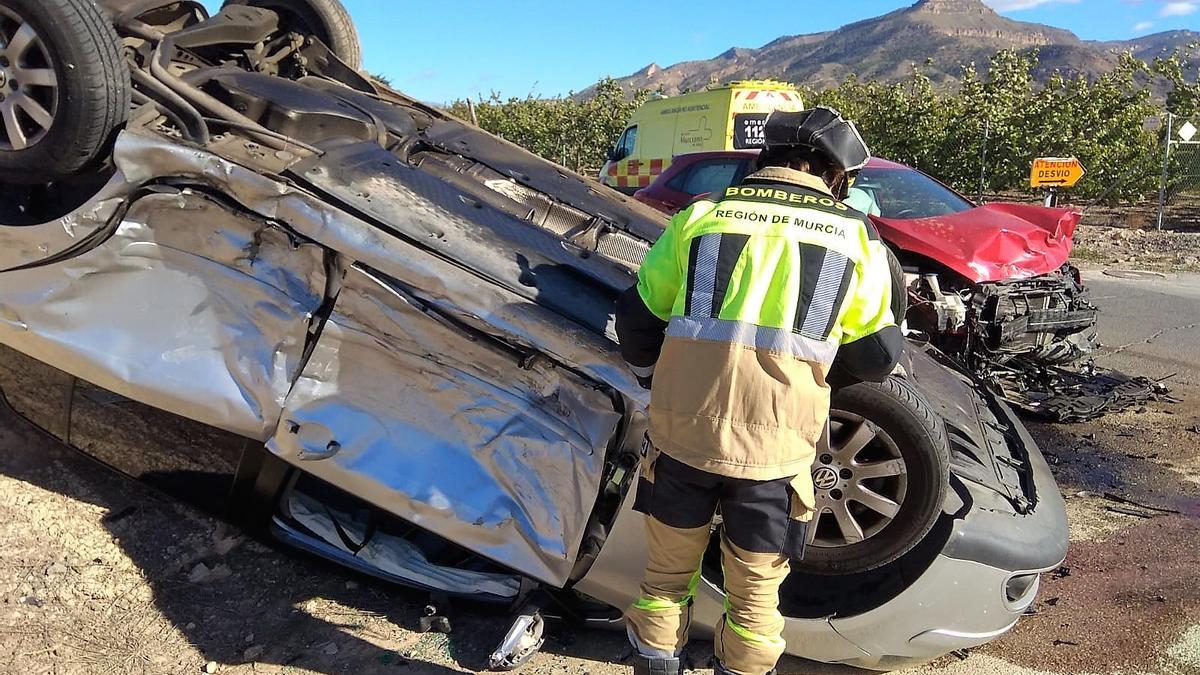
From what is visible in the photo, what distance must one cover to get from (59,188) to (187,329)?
2.83 ft

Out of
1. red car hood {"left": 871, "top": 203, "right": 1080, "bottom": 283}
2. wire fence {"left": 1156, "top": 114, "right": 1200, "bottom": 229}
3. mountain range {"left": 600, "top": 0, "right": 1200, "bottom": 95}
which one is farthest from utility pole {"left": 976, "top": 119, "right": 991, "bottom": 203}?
mountain range {"left": 600, "top": 0, "right": 1200, "bottom": 95}

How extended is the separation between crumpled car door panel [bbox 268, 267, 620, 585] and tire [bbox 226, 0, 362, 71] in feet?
7.91

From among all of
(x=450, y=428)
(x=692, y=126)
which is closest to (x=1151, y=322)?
(x=450, y=428)

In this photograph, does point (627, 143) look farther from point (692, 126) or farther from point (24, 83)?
point (24, 83)

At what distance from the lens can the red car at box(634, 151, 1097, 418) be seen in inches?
203

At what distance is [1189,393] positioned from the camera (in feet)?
17.5

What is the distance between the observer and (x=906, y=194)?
5.97 m

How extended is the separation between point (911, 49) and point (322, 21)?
539 ft

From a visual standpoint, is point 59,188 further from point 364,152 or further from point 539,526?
point 539,526

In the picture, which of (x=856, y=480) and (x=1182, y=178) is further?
(x=1182, y=178)

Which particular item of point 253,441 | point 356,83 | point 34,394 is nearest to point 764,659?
point 253,441

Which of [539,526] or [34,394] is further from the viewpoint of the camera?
[34,394]

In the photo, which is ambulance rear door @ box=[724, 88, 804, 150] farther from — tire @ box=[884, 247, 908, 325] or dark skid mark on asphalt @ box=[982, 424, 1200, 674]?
tire @ box=[884, 247, 908, 325]

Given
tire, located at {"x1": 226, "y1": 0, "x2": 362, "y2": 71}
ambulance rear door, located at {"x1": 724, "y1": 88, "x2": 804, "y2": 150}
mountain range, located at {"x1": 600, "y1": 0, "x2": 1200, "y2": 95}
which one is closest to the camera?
tire, located at {"x1": 226, "y1": 0, "x2": 362, "y2": 71}
